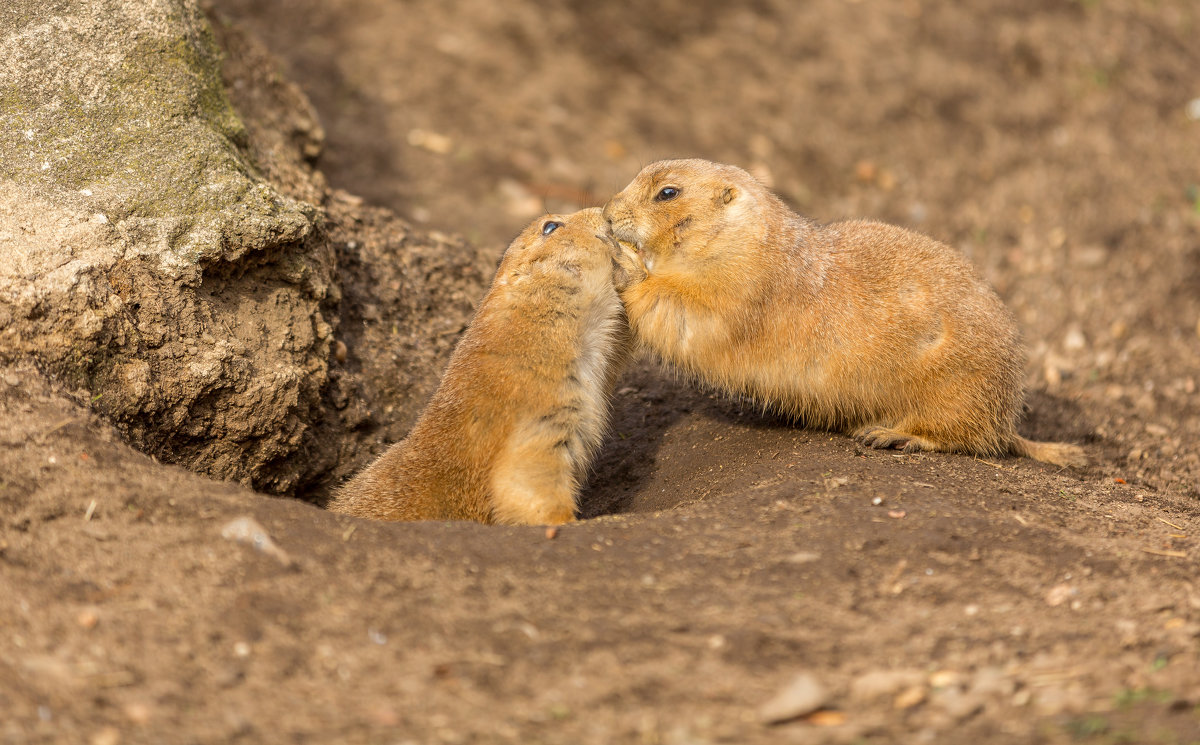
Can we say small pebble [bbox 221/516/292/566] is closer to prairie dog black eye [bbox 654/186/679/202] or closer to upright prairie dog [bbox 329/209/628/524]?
upright prairie dog [bbox 329/209/628/524]

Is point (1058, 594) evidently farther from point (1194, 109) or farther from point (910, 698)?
point (1194, 109)

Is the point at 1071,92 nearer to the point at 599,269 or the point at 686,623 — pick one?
the point at 599,269

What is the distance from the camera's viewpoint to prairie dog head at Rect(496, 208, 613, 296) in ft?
18.7

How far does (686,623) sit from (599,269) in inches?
97.1

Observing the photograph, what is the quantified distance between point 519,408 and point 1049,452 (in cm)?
346

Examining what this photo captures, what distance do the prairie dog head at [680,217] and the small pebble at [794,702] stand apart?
2.98 meters

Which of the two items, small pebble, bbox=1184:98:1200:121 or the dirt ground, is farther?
small pebble, bbox=1184:98:1200:121

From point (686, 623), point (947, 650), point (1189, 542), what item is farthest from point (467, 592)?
point (1189, 542)

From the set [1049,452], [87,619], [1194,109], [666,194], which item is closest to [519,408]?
[666,194]

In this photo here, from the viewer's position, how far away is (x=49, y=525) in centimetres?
427

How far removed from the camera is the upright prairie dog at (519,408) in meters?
5.39

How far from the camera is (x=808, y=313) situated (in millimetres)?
5887

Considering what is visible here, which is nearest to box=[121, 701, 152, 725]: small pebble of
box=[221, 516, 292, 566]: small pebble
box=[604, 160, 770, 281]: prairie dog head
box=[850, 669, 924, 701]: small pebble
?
box=[221, 516, 292, 566]: small pebble

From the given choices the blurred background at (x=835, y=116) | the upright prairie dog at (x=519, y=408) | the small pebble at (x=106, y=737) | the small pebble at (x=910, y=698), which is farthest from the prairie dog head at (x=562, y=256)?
the blurred background at (x=835, y=116)
